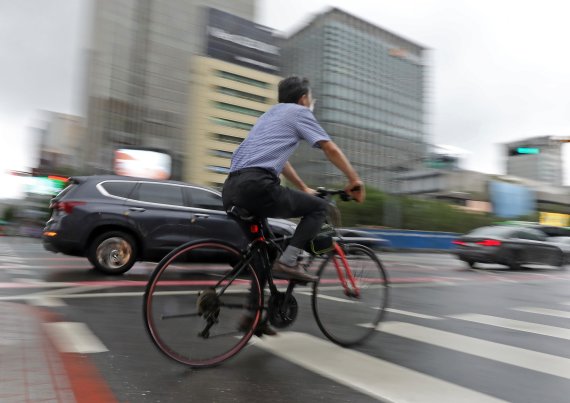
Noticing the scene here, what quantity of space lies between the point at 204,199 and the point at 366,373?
5.83 meters

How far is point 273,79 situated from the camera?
316 ft

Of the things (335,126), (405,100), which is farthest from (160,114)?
(405,100)

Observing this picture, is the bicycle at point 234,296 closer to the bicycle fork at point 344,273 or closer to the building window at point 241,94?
the bicycle fork at point 344,273

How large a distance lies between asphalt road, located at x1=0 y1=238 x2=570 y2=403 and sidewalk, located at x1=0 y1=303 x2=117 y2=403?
11 centimetres

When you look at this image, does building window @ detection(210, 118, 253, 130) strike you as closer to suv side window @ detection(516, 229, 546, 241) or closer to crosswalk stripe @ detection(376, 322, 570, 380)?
suv side window @ detection(516, 229, 546, 241)

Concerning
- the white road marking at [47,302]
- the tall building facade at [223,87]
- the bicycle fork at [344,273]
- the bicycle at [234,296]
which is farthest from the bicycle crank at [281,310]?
the tall building facade at [223,87]

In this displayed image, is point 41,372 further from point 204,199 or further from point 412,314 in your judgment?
point 204,199

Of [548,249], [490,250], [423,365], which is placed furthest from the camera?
[548,249]

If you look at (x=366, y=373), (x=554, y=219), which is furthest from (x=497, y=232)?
(x=554, y=219)

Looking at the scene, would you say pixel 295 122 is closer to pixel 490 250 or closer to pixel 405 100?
pixel 490 250

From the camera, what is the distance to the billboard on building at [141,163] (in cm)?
4112

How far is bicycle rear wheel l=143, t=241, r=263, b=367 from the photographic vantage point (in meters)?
3.15

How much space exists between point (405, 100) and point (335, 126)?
25.3 m

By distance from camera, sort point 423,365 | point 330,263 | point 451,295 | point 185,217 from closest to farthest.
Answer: point 423,365
point 330,263
point 451,295
point 185,217
